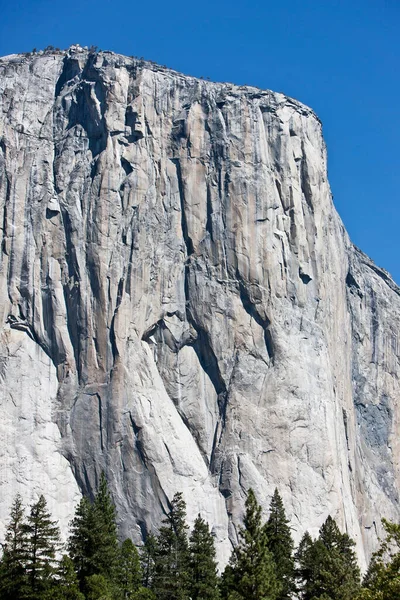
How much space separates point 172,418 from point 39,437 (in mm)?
7396

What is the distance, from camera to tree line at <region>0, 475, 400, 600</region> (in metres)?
45.2

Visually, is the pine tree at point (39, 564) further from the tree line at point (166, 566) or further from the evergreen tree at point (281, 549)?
the evergreen tree at point (281, 549)

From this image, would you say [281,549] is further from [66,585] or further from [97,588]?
[66,585]

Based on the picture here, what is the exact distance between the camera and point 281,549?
54781mm

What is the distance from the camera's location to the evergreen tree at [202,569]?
51094mm

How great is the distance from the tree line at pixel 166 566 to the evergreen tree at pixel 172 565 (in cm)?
4

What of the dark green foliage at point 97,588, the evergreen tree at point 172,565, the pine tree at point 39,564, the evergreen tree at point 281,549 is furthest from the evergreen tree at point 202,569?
the pine tree at point 39,564

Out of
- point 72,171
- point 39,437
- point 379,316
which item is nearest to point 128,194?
point 72,171

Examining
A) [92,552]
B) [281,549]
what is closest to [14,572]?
[92,552]

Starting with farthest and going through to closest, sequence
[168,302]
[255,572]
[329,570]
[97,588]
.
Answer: [168,302] < [329,570] < [255,572] < [97,588]

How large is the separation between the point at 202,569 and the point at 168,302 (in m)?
21.0

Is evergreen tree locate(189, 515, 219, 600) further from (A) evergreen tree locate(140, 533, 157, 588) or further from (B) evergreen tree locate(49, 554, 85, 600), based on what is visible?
(B) evergreen tree locate(49, 554, 85, 600)

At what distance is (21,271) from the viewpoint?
7069 cm

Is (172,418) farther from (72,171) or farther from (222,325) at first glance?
(72,171)
